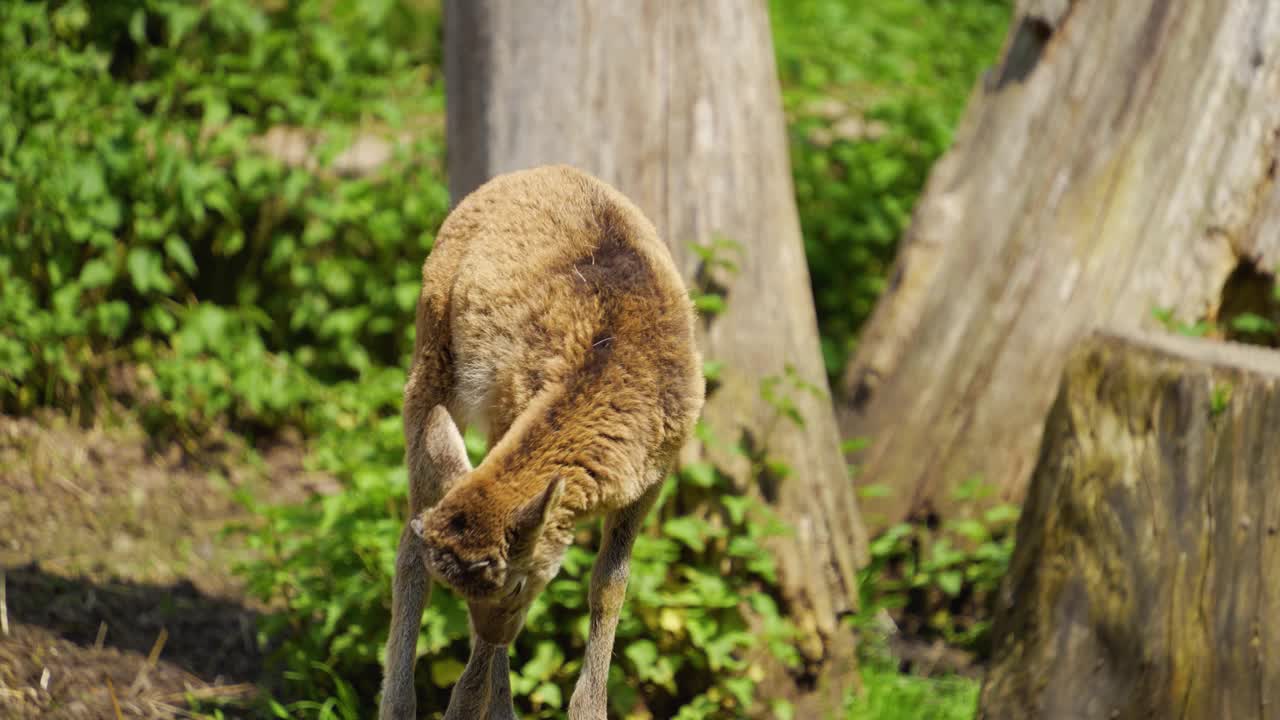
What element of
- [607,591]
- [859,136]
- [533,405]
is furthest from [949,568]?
[533,405]

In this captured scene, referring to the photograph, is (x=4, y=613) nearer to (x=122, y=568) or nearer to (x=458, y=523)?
(x=122, y=568)

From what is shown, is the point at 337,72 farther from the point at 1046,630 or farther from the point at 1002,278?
the point at 1046,630

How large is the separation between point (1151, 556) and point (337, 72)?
5544 millimetres

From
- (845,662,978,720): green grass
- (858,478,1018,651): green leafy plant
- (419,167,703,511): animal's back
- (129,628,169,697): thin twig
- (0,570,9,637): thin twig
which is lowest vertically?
(129,628,169,697): thin twig

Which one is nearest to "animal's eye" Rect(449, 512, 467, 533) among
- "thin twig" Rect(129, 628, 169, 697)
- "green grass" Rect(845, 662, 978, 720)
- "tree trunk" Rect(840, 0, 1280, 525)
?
"thin twig" Rect(129, 628, 169, 697)

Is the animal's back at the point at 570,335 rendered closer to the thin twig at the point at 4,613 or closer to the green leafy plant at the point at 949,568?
the thin twig at the point at 4,613

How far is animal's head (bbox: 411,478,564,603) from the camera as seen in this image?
3.01 metres

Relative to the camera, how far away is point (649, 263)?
11.7 feet

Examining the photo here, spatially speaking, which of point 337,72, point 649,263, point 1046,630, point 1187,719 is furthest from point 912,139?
point 649,263

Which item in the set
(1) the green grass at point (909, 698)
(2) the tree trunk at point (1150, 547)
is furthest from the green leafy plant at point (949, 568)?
(2) the tree trunk at point (1150, 547)

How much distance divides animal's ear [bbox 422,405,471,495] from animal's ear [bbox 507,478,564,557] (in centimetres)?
35

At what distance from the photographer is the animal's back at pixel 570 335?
3.25 metres

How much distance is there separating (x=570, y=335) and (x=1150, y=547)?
2.52 m

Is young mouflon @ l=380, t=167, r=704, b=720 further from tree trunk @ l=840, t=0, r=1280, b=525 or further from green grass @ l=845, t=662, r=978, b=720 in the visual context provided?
tree trunk @ l=840, t=0, r=1280, b=525
